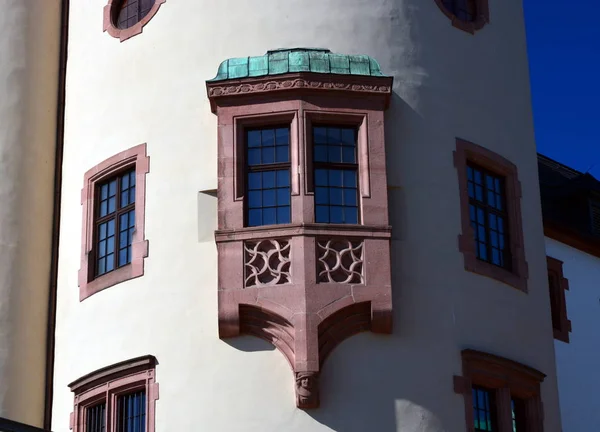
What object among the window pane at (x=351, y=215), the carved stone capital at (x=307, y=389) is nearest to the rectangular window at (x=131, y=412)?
the carved stone capital at (x=307, y=389)

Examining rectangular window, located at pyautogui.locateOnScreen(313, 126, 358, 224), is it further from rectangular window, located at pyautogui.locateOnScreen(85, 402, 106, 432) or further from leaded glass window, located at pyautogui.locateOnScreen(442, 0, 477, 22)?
rectangular window, located at pyautogui.locateOnScreen(85, 402, 106, 432)

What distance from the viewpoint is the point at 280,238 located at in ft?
68.0

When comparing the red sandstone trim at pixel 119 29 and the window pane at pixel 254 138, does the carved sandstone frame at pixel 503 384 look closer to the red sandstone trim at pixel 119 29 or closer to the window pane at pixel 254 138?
the window pane at pixel 254 138

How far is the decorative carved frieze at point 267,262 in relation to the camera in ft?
67.6

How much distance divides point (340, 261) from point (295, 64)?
2.59 m

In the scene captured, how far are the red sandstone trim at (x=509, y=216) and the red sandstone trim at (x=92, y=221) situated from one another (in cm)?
393

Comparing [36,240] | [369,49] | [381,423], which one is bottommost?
[381,423]

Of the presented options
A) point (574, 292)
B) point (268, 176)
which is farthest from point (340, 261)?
point (574, 292)

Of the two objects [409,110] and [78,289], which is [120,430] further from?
[409,110]

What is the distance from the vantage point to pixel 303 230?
20.6m

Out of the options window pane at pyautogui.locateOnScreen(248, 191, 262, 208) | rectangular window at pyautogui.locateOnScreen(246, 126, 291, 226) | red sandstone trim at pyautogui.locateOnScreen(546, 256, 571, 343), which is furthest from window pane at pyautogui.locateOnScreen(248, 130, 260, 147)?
red sandstone trim at pyautogui.locateOnScreen(546, 256, 571, 343)

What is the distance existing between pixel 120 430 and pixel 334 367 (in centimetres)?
284

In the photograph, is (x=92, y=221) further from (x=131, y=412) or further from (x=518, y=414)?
(x=518, y=414)

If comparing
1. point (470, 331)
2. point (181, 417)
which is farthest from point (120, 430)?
point (470, 331)
